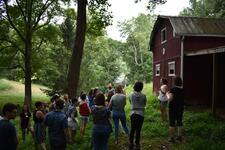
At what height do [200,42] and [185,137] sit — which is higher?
[200,42]

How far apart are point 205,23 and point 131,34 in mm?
49726

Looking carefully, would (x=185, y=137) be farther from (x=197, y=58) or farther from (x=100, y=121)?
(x=197, y=58)

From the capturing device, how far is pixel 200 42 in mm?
22062

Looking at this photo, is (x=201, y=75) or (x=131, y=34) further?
(x=131, y=34)

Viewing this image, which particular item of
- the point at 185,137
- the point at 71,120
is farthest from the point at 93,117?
the point at 185,137

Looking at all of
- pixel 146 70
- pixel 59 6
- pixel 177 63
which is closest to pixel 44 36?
pixel 59 6

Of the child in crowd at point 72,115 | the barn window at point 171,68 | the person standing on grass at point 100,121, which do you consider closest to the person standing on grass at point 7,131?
the person standing on grass at point 100,121

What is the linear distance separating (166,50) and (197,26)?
3.25 metres

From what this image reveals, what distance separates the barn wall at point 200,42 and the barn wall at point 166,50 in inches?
21.8

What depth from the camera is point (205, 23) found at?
23438 mm

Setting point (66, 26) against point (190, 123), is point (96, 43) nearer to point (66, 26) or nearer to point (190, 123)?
point (66, 26)

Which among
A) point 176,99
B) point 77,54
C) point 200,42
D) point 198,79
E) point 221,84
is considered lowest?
point 176,99

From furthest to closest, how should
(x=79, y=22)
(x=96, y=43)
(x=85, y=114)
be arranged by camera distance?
(x=96, y=43) < (x=79, y=22) < (x=85, y=114)

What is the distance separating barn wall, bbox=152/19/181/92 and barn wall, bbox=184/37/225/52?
55cm
